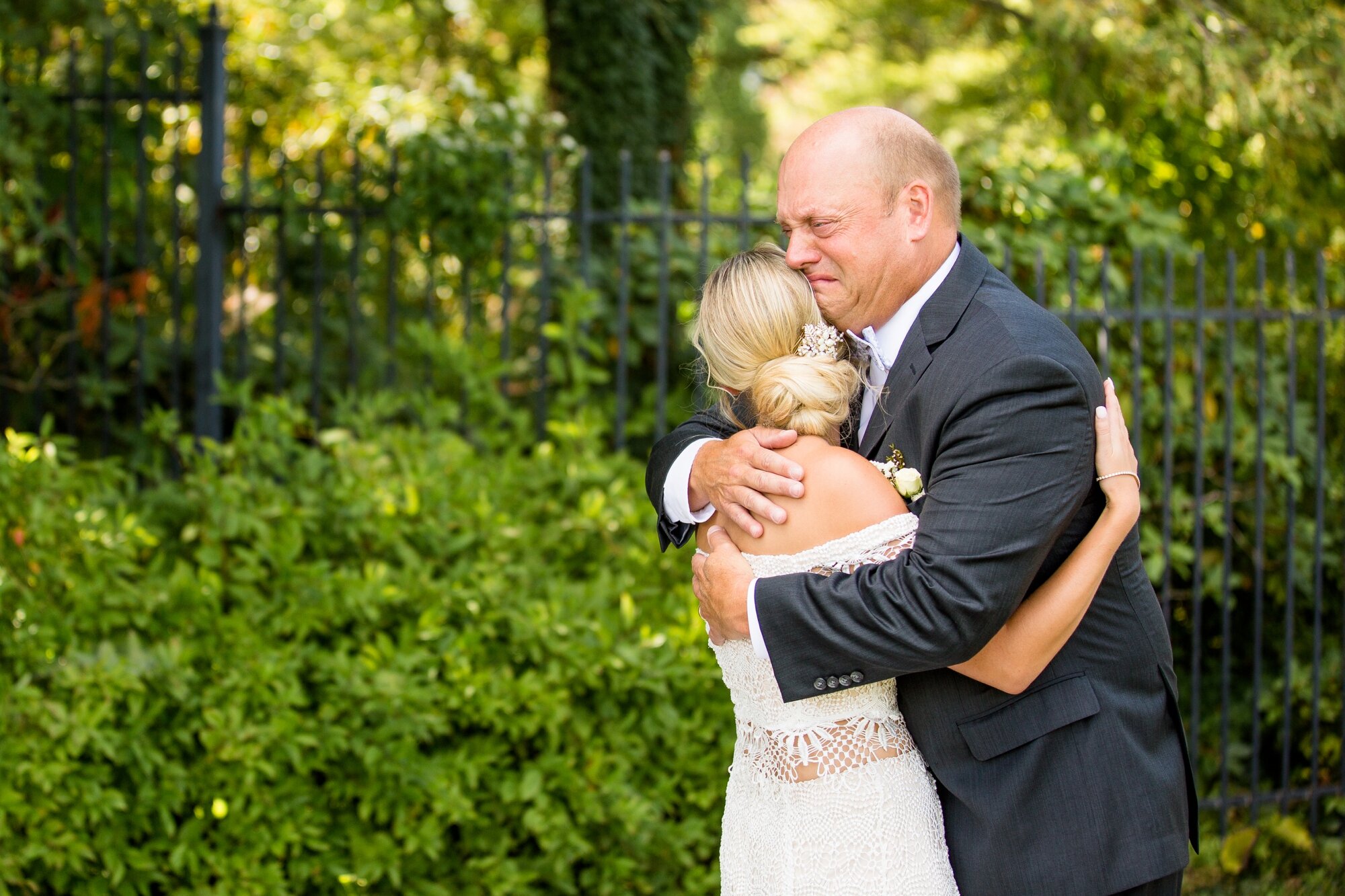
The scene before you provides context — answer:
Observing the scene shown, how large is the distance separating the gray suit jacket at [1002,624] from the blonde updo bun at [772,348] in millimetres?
98

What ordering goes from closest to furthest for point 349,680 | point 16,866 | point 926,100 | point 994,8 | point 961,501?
1. point 961,501
2. point 16,866
3. point 349,680
4. point 994,8
5. point 926,100

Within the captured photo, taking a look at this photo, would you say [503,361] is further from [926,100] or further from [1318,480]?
[926,100]

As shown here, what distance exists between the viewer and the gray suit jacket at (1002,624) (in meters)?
1.89

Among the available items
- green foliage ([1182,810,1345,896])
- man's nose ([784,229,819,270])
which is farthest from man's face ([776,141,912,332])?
green foliage ([1182,810,1345,896])

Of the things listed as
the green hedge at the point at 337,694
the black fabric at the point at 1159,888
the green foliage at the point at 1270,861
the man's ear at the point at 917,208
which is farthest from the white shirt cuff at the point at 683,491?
the green foliage at the point at 1270,861

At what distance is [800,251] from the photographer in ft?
7.27

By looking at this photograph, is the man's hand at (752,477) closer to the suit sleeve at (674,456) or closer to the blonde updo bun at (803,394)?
the blonde updo bun at (803,394)

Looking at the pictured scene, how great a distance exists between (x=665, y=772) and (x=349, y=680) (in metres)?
1.06

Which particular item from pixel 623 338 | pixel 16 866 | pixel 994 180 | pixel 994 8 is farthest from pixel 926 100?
pixel 16 866

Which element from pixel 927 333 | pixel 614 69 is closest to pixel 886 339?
pixel 927 333

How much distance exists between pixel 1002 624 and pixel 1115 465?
0.32m

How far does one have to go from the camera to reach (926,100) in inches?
558

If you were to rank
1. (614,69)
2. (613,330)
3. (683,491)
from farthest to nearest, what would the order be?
(614,69)
(613,330)
(683,491)

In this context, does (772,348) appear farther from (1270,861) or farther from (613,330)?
(1270,861)
